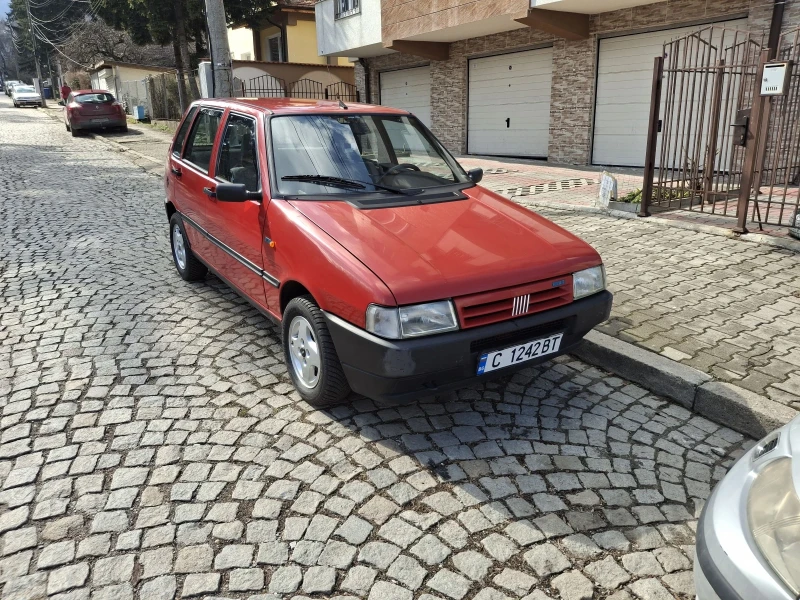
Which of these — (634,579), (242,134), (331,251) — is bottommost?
(634,579)

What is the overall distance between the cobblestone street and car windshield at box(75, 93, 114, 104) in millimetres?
20383

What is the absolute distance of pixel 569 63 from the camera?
13.4 metres

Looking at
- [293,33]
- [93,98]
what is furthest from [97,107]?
[293,33]

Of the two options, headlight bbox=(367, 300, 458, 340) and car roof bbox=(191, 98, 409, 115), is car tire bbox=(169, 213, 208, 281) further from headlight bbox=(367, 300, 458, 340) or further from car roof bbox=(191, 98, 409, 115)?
headlight bbox=(367, 300, 458, 340)

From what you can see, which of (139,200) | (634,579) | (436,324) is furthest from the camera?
(139,200)

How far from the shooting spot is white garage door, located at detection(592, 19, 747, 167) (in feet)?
39.4

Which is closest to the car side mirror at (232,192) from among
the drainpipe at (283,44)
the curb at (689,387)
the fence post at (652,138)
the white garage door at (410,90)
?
the curb at (689,387)

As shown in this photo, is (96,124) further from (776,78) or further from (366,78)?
(776,78)

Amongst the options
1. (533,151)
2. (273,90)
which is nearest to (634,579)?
(533,151)

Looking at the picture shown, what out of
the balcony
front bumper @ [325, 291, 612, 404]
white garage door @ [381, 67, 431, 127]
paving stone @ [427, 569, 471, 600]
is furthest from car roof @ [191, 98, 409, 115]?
white garage door @ [381, 67, 431, 127]

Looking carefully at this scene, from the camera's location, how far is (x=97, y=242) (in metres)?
7.42

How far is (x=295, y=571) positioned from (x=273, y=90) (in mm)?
23770

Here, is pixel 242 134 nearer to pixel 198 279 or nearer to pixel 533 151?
pixel 198 279

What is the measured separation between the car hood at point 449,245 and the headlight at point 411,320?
0.05 metres
